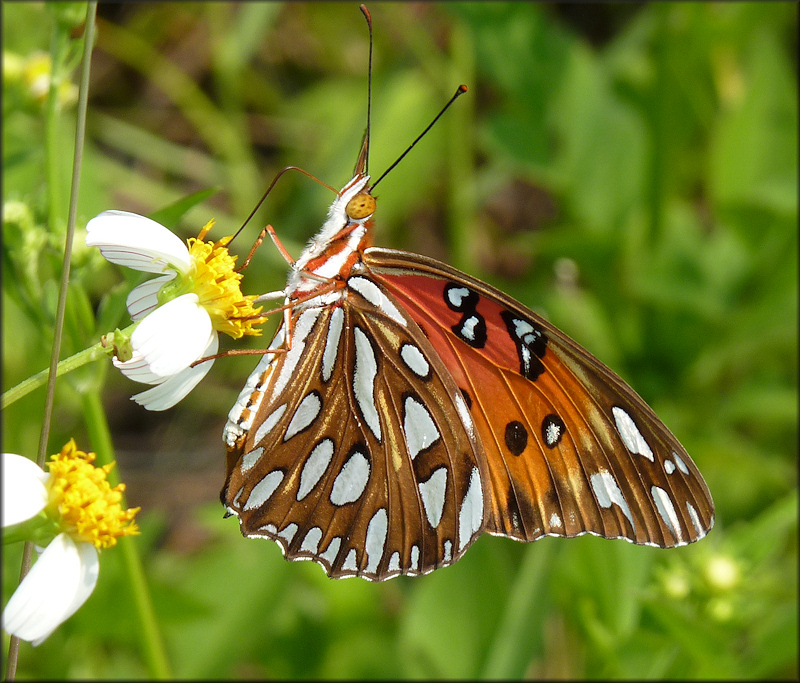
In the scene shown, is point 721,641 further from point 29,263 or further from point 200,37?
point 200,37

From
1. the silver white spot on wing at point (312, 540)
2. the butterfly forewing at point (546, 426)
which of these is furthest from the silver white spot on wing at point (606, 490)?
the silver white spot on wing at point (312, 540)

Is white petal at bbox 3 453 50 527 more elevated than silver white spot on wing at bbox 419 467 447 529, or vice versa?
silver white spot on wing at bbox 419 467 447 529

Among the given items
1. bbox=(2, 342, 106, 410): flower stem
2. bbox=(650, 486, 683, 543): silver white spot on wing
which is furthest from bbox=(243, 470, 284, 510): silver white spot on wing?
bbox=(650, 486, 683, 543): silver white spot on wing

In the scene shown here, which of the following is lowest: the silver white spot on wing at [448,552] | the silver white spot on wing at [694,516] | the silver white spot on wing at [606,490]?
the silver white spot on wing at [448,552]

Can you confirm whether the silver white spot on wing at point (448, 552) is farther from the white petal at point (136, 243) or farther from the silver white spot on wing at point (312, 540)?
the white petal at point (136, 243)

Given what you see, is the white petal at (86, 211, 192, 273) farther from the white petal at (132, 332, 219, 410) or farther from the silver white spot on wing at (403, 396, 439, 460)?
the silver white spot on wing at (403, 396, 439, 460)

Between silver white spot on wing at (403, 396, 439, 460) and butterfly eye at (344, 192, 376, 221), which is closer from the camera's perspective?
butterfly eye at (344, 192, 376, 221)
